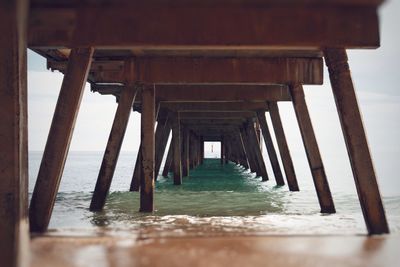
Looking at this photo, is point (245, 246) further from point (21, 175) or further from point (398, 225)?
point (398, 225)

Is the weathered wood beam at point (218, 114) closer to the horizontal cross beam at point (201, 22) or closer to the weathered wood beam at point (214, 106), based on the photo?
the weathered wood beam at point (214, 106)

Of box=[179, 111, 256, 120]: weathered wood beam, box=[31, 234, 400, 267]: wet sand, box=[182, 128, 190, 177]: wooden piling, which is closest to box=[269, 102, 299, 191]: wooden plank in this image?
box=[179, 111, 256, 120]: weathered wood beam

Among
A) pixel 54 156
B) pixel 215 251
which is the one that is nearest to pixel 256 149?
pixel 54 156

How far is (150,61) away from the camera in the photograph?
7.60m

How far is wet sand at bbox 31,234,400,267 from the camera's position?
318 cm

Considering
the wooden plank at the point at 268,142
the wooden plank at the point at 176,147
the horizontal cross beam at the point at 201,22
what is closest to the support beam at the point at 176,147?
the wooden plank at the point at 176,147

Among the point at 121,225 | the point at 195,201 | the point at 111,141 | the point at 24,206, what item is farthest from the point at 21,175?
the point at 195,201

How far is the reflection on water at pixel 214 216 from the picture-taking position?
543cm

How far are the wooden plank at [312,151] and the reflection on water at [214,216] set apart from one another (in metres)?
0.29

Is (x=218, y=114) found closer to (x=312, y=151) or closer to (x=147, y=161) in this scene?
(x=312, y=151)

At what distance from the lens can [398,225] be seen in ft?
20.9

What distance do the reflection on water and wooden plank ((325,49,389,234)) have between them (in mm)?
492

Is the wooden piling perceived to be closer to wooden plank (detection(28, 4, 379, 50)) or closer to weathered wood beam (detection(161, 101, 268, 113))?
weathered wood beam (detection(161, 101, 268, 113))

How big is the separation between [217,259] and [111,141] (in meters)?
4.77
